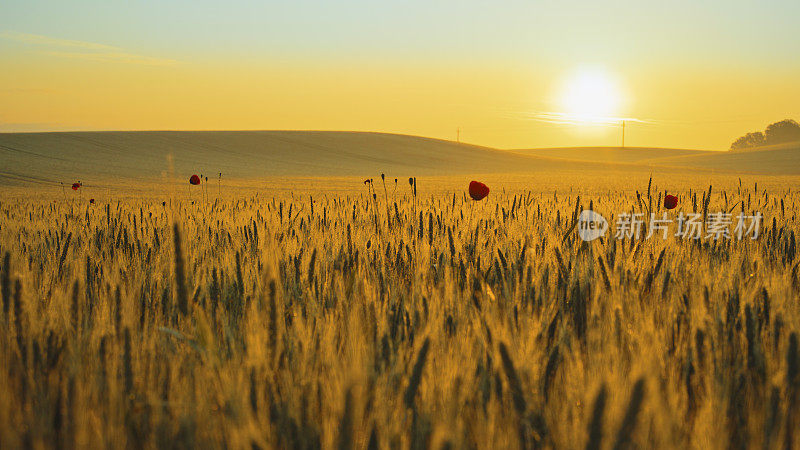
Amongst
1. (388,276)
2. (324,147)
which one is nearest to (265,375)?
(388,276)

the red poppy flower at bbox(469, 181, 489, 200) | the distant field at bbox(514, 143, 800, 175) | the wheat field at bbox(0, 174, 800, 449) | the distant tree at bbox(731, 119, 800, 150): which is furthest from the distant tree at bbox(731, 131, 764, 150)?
the wheat field at bbox(0, 174, 800, 449)

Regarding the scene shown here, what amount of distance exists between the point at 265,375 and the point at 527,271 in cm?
100

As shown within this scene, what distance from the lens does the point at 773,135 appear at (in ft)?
386

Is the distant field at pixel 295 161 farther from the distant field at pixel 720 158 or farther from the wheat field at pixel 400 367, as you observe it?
the wheat field at pixel 400 367

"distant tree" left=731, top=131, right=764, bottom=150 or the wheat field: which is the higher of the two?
"distant tree" left=731, top=131, right=764, bottom=150

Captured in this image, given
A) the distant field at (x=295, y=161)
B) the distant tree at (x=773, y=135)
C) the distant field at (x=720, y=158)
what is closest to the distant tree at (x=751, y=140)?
the distant tree at (x=773, y=135)

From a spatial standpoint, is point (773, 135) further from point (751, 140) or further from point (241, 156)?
point (241, 156)

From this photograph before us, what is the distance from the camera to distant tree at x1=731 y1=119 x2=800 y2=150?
11575cm

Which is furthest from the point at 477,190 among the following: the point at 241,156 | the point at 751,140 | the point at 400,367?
the point at 751,140

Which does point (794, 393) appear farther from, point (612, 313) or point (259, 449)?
point (259, 449)

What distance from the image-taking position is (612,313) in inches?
45.7

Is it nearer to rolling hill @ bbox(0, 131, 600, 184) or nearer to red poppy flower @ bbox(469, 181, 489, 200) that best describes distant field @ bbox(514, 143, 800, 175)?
red poppy flower @ bbox(469, 181, 489, 200)

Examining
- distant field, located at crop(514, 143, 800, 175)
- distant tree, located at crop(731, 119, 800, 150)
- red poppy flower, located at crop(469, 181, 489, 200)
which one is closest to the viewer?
red poppy flower, located at crop(469, 181, 489, 200)

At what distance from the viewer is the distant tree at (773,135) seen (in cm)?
11575
